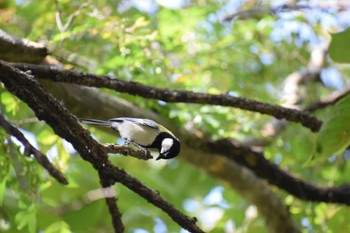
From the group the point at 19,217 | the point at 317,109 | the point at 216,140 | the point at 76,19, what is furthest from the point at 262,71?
the point at 19,217

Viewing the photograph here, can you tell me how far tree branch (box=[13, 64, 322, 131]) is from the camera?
162 centimetres

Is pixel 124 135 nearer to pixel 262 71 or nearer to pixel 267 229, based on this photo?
pixel 267 229

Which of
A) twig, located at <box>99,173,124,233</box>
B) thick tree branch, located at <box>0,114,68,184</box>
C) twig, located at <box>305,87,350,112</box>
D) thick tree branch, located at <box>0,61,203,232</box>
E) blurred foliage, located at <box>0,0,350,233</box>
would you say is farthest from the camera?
twig, located at <box>305,87,350,112</box>

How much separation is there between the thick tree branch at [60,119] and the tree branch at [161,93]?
0.53 feet

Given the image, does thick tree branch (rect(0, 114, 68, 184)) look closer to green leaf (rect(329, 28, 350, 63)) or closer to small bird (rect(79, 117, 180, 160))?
small bird (rect(79, 117, 180, 160))

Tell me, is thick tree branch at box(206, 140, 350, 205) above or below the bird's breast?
below

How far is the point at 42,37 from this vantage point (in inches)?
85.6

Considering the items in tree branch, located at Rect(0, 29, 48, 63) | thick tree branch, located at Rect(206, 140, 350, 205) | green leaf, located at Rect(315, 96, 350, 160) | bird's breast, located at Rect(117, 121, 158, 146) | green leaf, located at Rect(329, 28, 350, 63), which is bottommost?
thick tree branch, located at Rect(206, 140, 350, 205)

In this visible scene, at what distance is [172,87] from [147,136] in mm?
708

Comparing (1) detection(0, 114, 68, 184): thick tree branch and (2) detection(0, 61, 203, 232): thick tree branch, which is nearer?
(2) detection(0, 61, 203, 232): thick tree branch

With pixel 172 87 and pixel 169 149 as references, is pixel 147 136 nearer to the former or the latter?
pixel 169 149

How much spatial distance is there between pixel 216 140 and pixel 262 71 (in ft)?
3.83

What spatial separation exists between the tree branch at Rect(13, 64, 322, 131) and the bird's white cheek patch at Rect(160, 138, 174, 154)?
0.18m

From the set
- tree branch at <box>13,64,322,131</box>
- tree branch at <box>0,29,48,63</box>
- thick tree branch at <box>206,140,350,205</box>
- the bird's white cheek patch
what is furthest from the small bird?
thick tree branch at <box>206,140,350,205</box>
